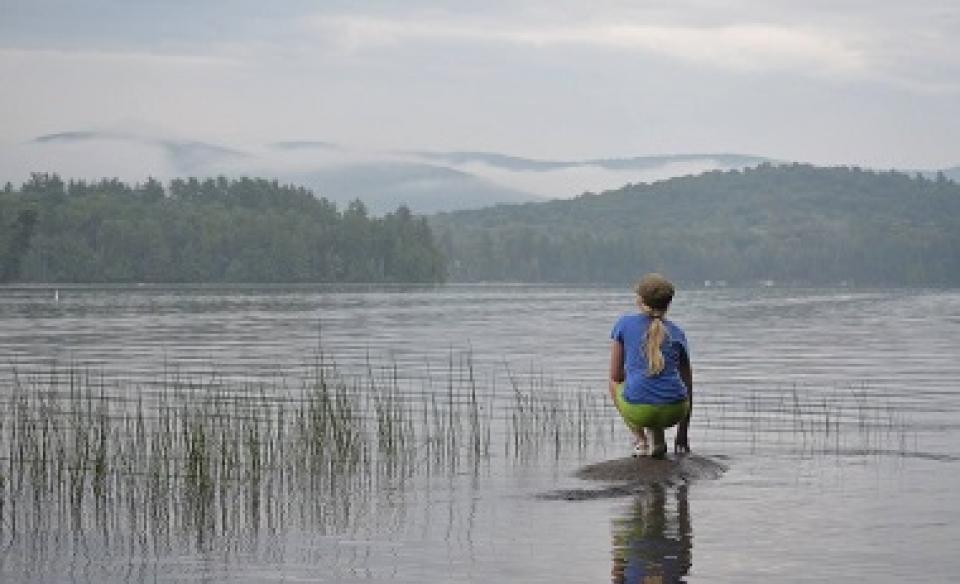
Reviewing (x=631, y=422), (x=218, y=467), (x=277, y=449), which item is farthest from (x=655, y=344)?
(x=277, y=449)

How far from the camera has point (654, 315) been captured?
17156mm

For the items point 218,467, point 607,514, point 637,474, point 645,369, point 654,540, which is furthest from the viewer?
point 218,467

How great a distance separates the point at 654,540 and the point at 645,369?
13.0 feet

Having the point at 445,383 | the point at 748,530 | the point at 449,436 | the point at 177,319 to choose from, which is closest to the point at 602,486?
the point at 748,530

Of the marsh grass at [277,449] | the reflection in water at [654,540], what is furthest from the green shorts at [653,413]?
the marsh grass at [277,449]

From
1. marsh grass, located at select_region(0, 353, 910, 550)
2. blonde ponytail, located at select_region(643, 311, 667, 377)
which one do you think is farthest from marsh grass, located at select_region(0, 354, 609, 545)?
blonde ponytail, located at select_region(643, 311, 667, 377)

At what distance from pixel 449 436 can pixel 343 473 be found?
4199mm

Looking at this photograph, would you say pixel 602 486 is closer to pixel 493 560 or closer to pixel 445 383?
pixel 493 560

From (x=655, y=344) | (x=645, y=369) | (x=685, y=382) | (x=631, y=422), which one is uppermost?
(x=655, y=344)

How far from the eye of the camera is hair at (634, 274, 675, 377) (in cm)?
1694

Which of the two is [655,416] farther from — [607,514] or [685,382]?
[607,514]

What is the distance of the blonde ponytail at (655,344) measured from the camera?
1691cm

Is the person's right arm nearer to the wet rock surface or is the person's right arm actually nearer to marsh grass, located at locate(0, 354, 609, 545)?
the wet rock surface

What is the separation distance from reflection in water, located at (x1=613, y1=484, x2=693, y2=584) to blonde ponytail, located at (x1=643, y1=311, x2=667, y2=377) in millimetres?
1357
